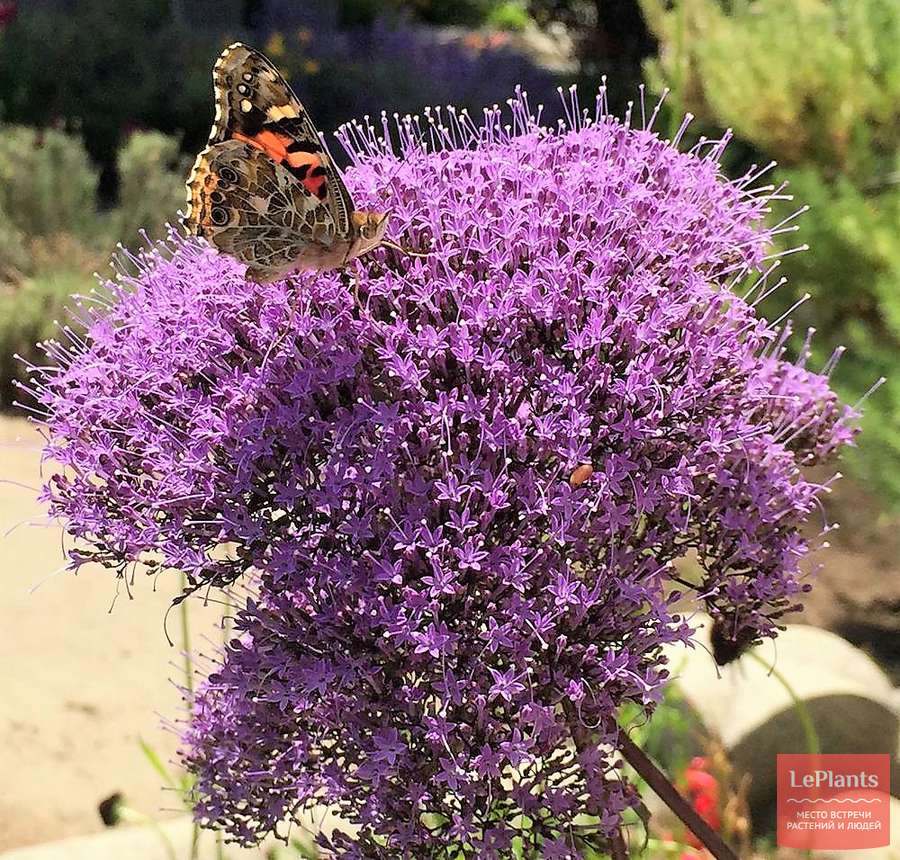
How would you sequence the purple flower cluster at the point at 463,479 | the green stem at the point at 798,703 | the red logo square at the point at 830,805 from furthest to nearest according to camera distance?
the red logo square at the point at 830,805 → the green stem at the point at 798,703 → the purple flower cluster at the point at 463,479

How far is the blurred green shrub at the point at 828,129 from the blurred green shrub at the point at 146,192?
4.14 m

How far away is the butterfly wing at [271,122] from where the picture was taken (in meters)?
1.82

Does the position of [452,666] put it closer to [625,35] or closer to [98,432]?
[98,432]

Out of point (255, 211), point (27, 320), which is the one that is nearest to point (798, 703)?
point (255, 211)

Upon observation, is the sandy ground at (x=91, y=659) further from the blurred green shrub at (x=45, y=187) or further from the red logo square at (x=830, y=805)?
the blurred green shrub at (x=45, y=187)

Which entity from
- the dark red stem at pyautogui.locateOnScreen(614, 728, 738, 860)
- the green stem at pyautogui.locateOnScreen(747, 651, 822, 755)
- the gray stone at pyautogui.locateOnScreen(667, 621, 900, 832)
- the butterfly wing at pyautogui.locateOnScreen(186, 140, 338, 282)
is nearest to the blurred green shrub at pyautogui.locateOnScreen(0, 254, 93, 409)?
the gray stone at pyautogui.locateOnScreen(667, 621, 900, 832)

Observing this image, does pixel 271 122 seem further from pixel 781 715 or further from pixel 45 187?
pixel 45 187

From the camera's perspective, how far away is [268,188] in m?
1.94

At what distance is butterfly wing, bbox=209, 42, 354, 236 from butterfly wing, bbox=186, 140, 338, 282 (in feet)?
0.05

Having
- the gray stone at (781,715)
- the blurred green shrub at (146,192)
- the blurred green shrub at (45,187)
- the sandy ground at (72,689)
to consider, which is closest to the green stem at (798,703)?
the gray stone at (781,715)

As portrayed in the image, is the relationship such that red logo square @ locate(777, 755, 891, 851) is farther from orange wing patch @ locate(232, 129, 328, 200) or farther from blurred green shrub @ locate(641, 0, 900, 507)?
blurred green shrub @ locate(641, 0, 900, 507)

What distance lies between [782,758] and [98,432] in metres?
1.99

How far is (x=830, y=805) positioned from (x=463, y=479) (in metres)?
1.67

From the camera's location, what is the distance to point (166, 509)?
1.72 meters
